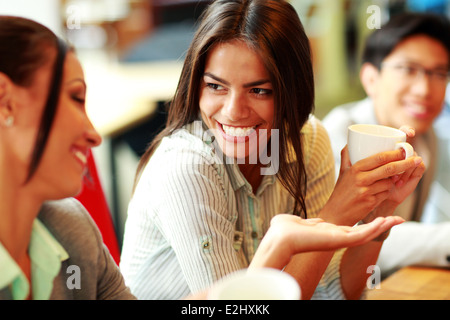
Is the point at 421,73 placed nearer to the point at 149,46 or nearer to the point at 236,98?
the point at 236,98

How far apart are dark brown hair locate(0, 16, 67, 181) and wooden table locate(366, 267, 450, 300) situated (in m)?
0.71

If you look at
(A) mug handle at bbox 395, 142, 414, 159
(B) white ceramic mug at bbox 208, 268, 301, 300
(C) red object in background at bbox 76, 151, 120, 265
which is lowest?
(C) red object in background at bbox 76, 151, 120, 265

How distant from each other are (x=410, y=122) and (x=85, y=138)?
3.46 feet

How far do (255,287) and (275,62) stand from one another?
466mm

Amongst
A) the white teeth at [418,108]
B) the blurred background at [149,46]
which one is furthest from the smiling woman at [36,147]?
the blurred background at [149,46]

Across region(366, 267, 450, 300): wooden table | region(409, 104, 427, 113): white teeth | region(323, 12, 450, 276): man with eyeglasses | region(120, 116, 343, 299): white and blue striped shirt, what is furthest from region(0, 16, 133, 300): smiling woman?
region(409, 104, 427, 113): white teeth

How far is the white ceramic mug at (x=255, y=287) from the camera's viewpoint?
1.82ft

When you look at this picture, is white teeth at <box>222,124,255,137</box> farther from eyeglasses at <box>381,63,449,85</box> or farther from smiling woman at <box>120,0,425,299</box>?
eyeglasses at <box>381,63,449,85</box>

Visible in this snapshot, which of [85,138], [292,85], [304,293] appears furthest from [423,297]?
[85,138]

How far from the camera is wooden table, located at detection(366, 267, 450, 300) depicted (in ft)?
3.54

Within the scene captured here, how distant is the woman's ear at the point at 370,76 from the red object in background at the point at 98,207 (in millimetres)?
815

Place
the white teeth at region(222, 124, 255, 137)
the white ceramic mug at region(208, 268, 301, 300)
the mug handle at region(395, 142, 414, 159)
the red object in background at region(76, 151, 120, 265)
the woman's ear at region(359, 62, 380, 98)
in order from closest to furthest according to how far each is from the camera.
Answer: the white ceramic mug at region(208, 268, 301, 300) → the mug handle at region(395, 142, 414, 159) → the white teeth at region(222, 124, 255, 137) → the red object in background at region(76, 151, 120, 265) → the woman's ear at region(359, 62, 380, 98)

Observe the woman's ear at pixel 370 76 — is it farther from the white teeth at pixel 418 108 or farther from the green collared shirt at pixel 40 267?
the green collared shirt at pixel 40 267

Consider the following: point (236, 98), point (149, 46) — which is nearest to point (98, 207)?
point (236, 98)
